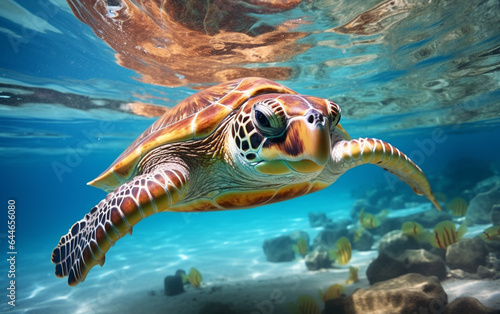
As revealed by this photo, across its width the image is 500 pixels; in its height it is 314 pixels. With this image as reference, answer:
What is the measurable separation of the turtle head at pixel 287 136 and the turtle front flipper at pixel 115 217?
86 centimetres

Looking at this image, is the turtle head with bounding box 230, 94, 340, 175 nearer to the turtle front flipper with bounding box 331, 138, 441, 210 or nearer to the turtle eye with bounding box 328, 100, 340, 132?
the turtle eye with bounding box 328, 100, 340, 132

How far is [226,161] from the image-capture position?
115 inches

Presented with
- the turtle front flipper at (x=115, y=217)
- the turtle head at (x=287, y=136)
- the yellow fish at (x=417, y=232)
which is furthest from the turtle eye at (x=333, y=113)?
the yellow fish at (x=417, y=232)

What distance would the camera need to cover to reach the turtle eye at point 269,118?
2.03 meters

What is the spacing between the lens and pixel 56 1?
18.2ft

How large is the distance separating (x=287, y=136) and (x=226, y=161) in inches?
41.7

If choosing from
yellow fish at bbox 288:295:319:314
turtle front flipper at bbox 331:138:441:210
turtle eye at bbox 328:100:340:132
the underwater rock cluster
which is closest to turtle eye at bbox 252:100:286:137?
turtle eye at bbox 328:100:340:132

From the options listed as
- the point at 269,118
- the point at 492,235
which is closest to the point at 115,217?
the point at 269,118

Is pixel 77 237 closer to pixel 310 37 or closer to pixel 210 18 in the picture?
pixel 210 18

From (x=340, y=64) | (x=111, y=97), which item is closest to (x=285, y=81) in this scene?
(x=340, y=64)

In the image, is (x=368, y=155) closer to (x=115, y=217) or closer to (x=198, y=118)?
(x=198, y=118)

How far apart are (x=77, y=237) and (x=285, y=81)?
33.3ft

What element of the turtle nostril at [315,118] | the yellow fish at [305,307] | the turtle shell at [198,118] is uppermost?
the turtle shell at [198,118]

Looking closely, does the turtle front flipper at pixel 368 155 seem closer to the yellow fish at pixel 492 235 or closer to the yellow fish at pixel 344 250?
the yellow fish at pixel 344 250
